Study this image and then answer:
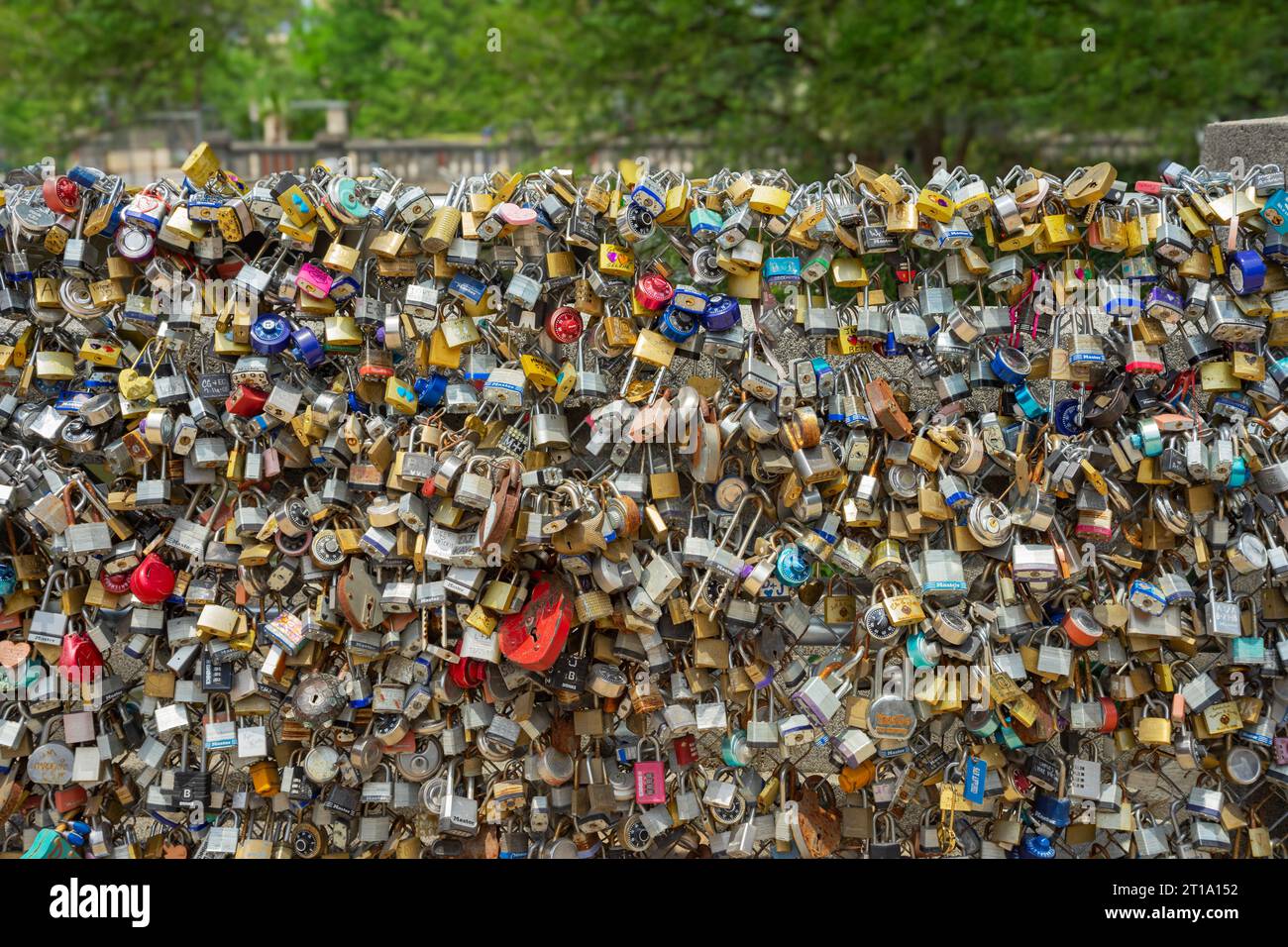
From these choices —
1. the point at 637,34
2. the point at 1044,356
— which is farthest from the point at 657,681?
the point at 637,34

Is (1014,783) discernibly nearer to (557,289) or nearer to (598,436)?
(598,436)

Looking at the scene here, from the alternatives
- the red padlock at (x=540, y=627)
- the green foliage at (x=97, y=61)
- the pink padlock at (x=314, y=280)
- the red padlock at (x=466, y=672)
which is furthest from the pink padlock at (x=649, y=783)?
Result: the green foliage at (x=97, y=61)

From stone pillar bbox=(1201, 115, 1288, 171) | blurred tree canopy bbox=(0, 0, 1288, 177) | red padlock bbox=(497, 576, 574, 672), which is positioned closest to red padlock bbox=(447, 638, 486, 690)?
red padlock bbox=(497, 576, 574, 672)

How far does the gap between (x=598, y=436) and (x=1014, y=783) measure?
6.47ft

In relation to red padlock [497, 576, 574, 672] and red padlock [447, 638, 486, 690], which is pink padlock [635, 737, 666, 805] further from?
red padlock [447, 638, 486, 690]

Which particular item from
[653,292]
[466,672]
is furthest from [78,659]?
[653,292]

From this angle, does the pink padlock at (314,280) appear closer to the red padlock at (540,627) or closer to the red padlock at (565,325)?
the red padlock at (565,325)

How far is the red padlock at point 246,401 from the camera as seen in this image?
3.50 meters

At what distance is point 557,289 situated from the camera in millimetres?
3514

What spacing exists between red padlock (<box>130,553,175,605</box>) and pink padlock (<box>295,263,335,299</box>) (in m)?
1.10

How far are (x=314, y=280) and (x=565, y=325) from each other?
2.78 feet

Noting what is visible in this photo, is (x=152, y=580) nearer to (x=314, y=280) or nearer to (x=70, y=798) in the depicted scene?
(x=70, y=798)

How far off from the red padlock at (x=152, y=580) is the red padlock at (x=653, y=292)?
75.7 inches

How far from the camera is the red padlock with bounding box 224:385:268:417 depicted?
3498 mm
